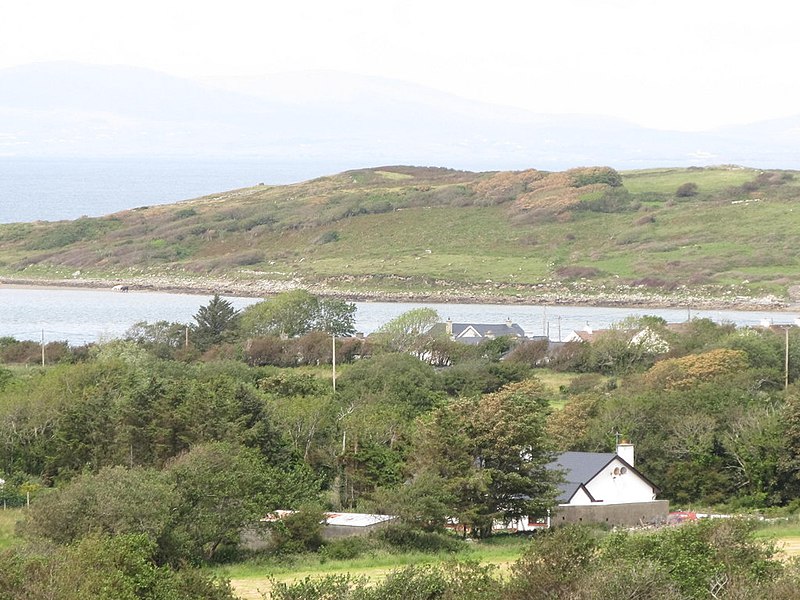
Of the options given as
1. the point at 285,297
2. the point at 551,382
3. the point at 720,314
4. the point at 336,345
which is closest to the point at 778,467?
the point at 551,382

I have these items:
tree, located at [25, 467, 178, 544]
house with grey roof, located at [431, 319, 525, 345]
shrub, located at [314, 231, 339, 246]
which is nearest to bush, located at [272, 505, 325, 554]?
tree, located at [25, 467, 178, 544]

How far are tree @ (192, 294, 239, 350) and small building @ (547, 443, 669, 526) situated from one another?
29.1 m

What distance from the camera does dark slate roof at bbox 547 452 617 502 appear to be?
27.3 metres

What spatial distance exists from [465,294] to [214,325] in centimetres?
3159

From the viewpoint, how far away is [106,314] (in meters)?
78.8

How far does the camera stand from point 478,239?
106m

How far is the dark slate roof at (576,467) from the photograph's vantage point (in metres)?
27.3

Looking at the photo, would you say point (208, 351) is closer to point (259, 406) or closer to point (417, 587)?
point (259, 406)

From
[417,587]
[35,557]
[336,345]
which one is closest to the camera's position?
[417,587]

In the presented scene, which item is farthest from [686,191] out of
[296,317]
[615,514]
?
[615,514]

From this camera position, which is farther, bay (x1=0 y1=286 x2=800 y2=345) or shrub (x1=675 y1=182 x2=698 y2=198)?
shrub (x1=675 y1=182 x2=698 y2=198)

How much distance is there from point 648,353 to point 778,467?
21987 mm

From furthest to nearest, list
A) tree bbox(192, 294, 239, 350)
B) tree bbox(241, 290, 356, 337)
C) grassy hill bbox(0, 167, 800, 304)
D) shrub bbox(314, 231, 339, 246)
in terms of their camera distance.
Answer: shrub bbox(314, 231, 339, 246), grassy hill bbox(0, 167, 800, 304), tree bbox(241, 290, 356, 337), tree bbox(192, 294, 239, 350)

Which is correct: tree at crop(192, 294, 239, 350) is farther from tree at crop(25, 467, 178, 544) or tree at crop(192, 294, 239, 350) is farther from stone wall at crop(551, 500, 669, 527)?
tree at crop(25, 467, 178, 544)
